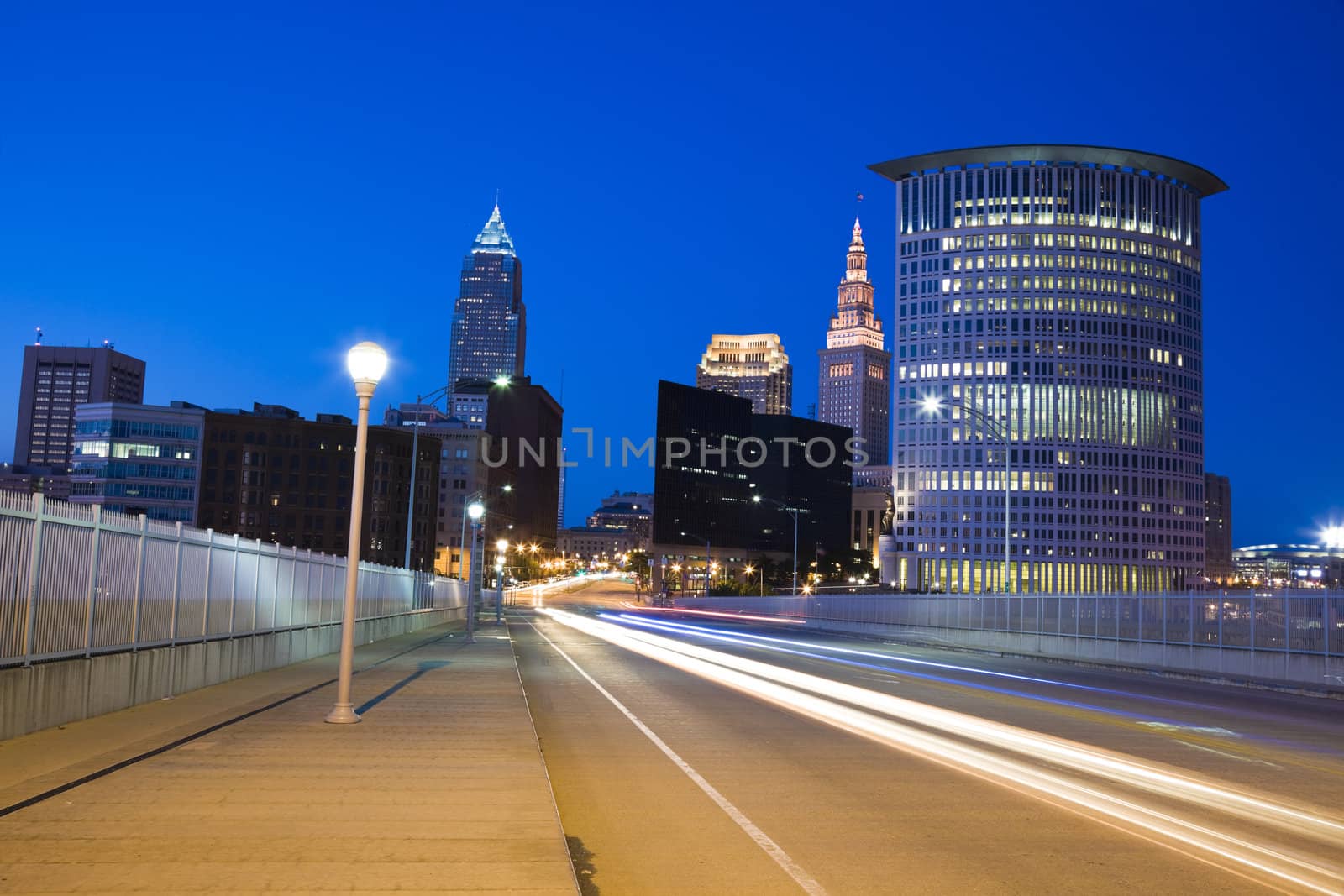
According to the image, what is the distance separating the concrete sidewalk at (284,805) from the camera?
6.93 meters

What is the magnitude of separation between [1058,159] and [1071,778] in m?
187

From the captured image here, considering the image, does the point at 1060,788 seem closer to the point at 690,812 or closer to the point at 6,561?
the point at 690,812

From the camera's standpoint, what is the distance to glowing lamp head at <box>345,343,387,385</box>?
15906mm

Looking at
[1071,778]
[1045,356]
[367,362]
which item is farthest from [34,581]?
[1045,356]

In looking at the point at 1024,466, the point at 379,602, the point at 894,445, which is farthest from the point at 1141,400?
the point at 379,602

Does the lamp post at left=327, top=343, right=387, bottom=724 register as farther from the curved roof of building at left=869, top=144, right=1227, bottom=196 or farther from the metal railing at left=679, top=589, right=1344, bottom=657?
the curved roof of building at left=869, top=144, right=1227, bottom=196

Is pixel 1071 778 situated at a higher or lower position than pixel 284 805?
lower

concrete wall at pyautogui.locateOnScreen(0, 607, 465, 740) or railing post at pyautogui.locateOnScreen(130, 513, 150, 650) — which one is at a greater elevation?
railing post at pyautogui.locateOnScreen(130, 513, 150, 650)

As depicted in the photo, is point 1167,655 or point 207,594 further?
point 1167,655

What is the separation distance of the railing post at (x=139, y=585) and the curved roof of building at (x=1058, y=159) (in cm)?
17818

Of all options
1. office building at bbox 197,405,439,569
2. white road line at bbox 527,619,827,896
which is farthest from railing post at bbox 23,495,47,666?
office building at bbox 197,405,439,569

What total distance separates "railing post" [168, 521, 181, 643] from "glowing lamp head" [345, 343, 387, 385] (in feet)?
13.5

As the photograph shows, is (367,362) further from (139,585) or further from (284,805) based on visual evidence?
(284,805)

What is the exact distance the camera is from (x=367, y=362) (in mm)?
15977
